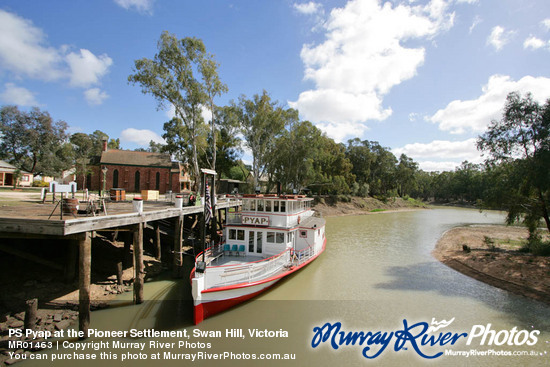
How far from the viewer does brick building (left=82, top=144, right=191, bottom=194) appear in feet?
154

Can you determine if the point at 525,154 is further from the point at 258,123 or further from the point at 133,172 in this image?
the point at 133,172

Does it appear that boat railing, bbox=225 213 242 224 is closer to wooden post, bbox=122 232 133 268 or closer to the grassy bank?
wooden post, bbox=122 232 133 268

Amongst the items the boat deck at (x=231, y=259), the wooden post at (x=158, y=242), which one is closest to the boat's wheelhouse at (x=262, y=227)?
the boat deck at (x=231, y=259)

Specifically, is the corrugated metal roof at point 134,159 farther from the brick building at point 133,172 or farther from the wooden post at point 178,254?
the wooden post at point 178,254

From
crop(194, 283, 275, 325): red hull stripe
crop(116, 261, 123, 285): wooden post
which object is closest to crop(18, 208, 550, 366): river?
crop(194, 283, 275, 325): red hull stripe

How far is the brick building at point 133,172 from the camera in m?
46.9

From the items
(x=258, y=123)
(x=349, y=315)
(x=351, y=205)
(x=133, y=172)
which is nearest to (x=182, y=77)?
(x=258, y=123)

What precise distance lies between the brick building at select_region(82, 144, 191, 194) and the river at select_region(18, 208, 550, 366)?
3804 centimetres

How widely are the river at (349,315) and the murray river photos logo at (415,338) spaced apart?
0.07m

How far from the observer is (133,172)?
157ft

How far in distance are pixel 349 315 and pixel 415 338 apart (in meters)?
2.54

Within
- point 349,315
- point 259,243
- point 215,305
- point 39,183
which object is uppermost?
point 39,183

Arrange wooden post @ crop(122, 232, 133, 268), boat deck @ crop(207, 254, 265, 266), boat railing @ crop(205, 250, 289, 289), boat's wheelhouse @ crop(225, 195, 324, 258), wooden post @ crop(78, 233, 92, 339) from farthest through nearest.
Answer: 1. boat's wheelhouse @ crop(225, 195, 324, 258)
2. wooden post @ crop(122, 232, 133, 268)
3. boat deck @ crop(207, 254, 265, 266)
4. boat railing @ crop(205, 250, 289, 289)
5. wooden post @ crop(78, 233, 92, 339)

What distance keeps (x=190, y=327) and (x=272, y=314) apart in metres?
3.35
